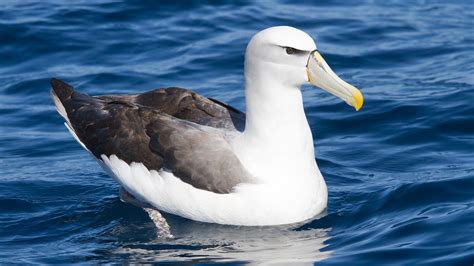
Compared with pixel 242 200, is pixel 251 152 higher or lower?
higher

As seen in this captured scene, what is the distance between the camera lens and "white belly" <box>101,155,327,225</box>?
9.17m

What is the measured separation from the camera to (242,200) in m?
9.16

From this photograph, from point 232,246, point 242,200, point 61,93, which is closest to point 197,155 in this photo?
point 242,200

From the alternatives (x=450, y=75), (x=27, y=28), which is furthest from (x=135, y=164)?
(x=27, y=28)

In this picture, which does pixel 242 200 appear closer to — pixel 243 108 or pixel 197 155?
pixel 197 155

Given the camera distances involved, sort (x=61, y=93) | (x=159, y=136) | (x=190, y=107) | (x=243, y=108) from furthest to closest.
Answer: (x=243, y=108)
(x=61, y=93)
(x=190, y=107)
(x=159, y=136)

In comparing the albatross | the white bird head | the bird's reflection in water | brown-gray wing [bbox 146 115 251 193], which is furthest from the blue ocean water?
the white bird head

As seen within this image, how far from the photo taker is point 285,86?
362 inches

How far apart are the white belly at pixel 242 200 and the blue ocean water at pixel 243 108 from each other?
0.36ft

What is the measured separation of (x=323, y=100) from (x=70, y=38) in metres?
3.92

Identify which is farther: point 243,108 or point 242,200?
point 243,108

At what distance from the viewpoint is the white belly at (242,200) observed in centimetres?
917

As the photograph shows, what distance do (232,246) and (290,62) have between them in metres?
1.53

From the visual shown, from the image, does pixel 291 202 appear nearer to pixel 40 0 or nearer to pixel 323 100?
pixel 323 100
